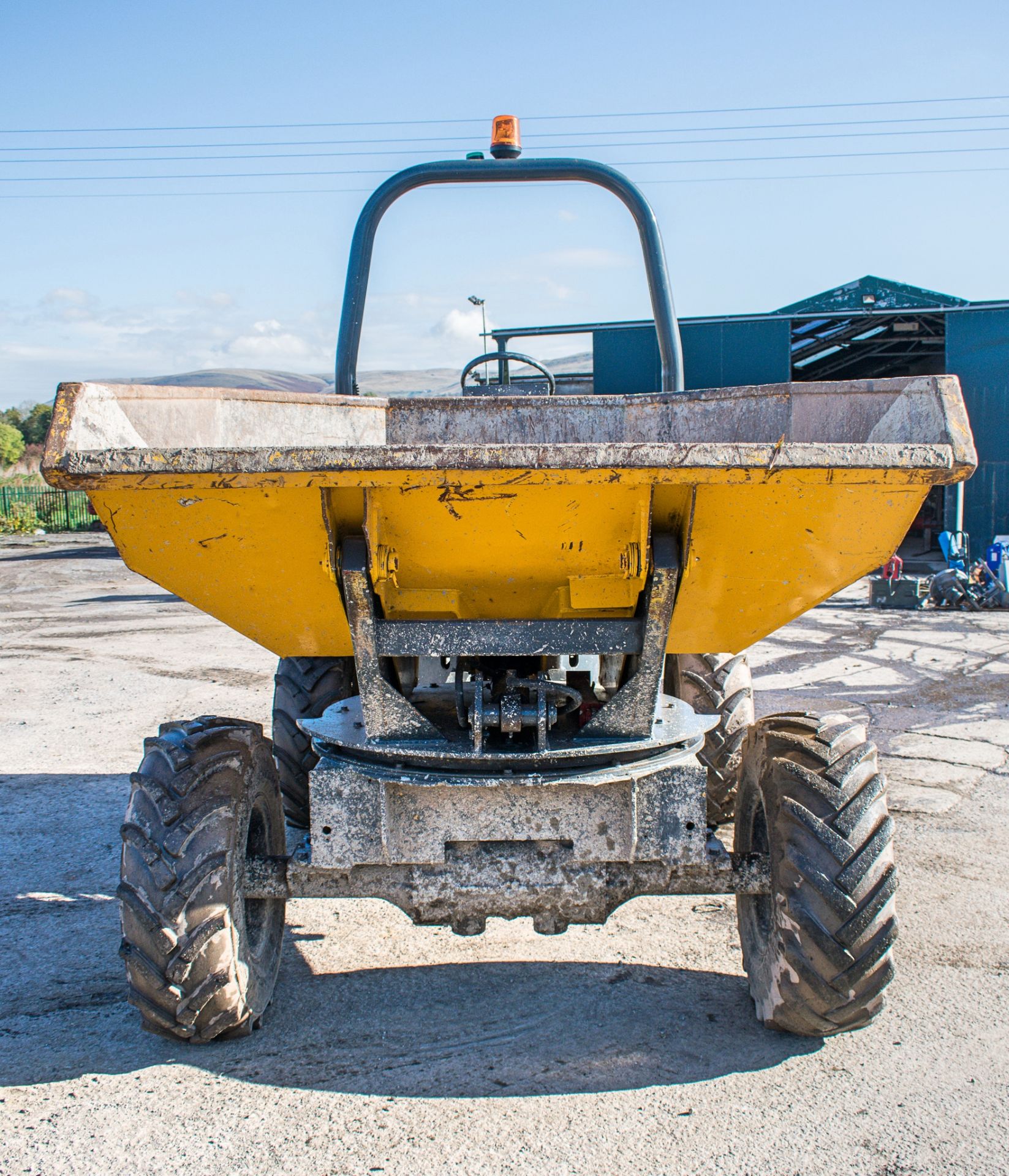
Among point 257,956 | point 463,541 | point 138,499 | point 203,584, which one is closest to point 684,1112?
point 257,956

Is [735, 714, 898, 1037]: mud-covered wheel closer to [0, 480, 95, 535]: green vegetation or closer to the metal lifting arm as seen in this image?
the metal lifting arm

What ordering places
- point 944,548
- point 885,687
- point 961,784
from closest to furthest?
point 961,784
point 885,687
point 944,548

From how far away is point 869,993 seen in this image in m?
2.49

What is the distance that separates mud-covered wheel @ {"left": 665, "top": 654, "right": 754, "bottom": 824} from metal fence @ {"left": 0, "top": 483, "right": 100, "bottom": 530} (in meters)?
25.7

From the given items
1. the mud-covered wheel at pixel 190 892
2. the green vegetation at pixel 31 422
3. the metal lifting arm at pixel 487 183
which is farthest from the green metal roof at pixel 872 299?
the green vegetation at pixel 31 422

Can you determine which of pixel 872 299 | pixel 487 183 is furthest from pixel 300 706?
pixel 872 299

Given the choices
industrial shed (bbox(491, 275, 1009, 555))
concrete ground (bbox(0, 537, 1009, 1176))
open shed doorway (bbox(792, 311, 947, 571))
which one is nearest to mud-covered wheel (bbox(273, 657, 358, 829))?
concrete ground (bbox(0, 537, 1009, 1176))

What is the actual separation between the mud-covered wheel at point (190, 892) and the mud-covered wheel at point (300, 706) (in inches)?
50.1

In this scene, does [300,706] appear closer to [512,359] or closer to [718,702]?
[718,702]

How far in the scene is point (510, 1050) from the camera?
266 centimetres

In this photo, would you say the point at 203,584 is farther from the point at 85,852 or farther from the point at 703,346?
the point at 703,346

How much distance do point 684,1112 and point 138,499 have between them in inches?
74.0

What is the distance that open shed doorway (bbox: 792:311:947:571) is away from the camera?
17031mm

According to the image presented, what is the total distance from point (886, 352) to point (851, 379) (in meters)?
7.34
